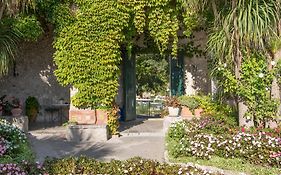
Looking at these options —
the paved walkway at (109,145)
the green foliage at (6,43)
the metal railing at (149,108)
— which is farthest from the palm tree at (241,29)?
the metal railing at (149,108)

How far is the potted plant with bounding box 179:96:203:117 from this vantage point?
9539 millimetres

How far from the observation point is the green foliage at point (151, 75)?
2565 cm

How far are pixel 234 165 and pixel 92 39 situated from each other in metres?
5.03

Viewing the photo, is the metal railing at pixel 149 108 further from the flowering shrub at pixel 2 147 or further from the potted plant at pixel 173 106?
the flowering shrub at pixel 2 147

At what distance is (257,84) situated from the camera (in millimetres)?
6609

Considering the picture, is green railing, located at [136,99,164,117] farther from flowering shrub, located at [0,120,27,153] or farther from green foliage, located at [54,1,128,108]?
flowering shrub, located at [0,120,27,153]

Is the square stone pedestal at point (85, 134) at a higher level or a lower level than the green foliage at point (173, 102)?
lower

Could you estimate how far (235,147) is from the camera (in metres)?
5.50

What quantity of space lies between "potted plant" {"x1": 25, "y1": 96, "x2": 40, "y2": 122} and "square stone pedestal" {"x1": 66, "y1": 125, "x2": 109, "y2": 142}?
120 inches

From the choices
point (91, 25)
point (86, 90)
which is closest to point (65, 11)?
point (91, 25)

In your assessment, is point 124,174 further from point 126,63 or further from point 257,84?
point 126,63

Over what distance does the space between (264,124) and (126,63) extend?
6144mm

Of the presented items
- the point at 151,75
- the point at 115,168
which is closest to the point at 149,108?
the point at 151,75

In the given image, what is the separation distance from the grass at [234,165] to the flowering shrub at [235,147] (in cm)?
16
